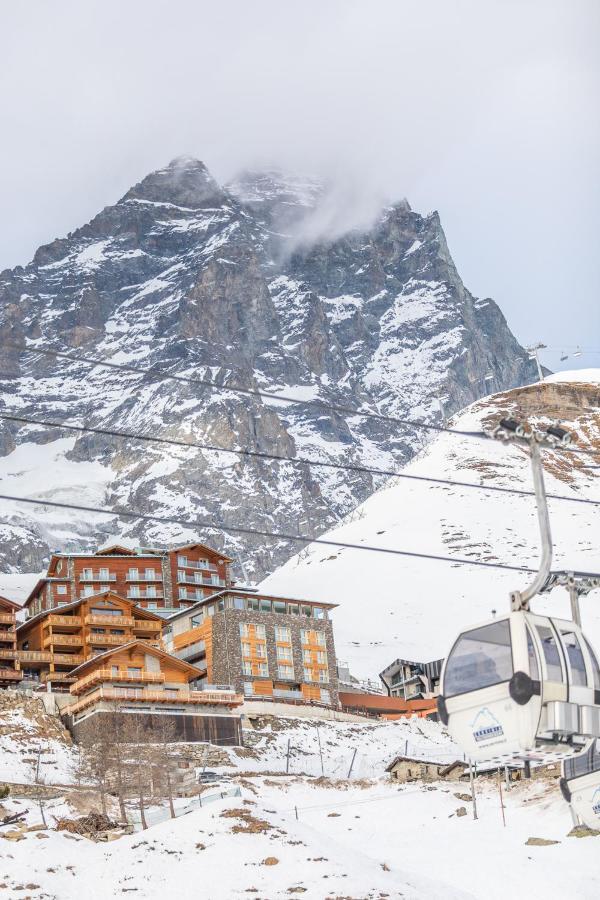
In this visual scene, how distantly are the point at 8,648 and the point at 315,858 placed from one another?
6371cm

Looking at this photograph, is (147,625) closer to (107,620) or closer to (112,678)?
(107,620)

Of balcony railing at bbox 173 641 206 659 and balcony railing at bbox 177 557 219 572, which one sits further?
balcony railing at bbox 177 557 219 572

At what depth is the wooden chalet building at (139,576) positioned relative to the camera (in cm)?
13888

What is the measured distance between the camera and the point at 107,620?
4166 inches

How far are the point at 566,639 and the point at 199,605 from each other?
77.8m

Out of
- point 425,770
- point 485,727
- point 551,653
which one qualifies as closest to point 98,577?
point 425,770

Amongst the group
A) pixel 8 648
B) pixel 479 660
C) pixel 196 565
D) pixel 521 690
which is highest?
pixel 196 565

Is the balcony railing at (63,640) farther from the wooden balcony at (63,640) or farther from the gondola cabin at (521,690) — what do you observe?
the gondola cabin at (521,690)

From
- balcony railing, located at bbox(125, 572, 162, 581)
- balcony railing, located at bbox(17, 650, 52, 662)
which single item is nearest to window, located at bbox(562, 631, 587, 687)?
balcony railing, located at bbox(17, 650, 52, 662)

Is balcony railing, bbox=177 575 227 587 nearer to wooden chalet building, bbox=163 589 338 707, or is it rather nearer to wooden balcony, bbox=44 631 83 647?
wooden chalet building, bbox=163 589 338 707

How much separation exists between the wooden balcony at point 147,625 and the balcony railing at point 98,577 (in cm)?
3200

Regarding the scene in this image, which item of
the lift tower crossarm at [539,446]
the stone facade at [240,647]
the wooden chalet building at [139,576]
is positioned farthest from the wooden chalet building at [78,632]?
the lift tower crossarm at [539,446]

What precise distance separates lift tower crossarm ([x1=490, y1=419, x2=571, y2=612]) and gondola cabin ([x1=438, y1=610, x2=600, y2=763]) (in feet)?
4.33

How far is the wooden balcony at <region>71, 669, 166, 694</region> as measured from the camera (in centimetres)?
8475
